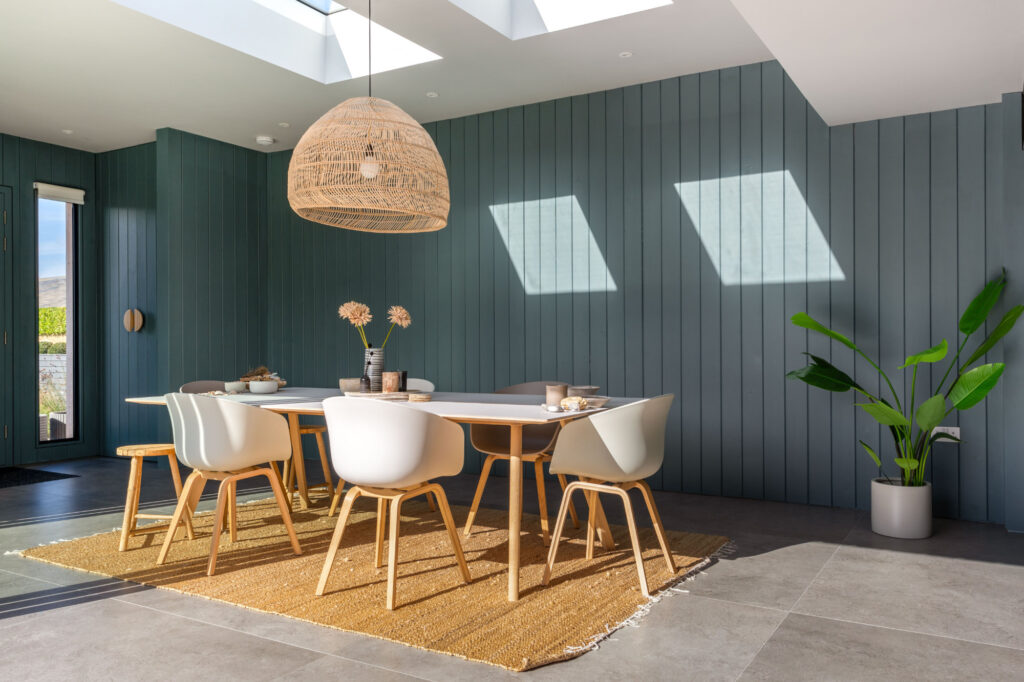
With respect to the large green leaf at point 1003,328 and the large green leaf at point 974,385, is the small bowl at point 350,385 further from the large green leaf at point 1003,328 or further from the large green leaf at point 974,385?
the large green leaf at point 1003,328

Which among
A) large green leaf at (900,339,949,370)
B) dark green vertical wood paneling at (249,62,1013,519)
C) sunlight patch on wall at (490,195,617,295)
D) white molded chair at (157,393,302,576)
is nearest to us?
white molded chair at (157,393,302,576)

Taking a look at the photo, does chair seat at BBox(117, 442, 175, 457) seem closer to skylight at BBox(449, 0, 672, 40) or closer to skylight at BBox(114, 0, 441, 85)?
skylight at BBox(114, 0, 441, 85)

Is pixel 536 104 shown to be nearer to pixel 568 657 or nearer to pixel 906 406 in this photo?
pixel 906 406

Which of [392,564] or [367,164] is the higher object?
[367,164]

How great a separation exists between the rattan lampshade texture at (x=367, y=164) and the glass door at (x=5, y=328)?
372 cm

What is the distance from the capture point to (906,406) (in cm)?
391

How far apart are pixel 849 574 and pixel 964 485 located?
4.48 ft

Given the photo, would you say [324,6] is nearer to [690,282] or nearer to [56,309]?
[690,282]

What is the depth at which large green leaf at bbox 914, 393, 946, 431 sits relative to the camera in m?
3.30

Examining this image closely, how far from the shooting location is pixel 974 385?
322cm

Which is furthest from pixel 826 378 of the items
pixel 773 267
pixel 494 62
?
pixel 494 62

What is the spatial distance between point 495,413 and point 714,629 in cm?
101

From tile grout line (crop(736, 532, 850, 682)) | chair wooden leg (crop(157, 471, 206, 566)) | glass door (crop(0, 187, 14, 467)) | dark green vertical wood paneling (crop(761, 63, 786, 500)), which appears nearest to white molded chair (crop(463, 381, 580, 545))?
tile grout line (crop(736, 532, 850, 682))

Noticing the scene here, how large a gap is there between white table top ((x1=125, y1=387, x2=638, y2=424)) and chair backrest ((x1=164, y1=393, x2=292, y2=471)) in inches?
4.7
